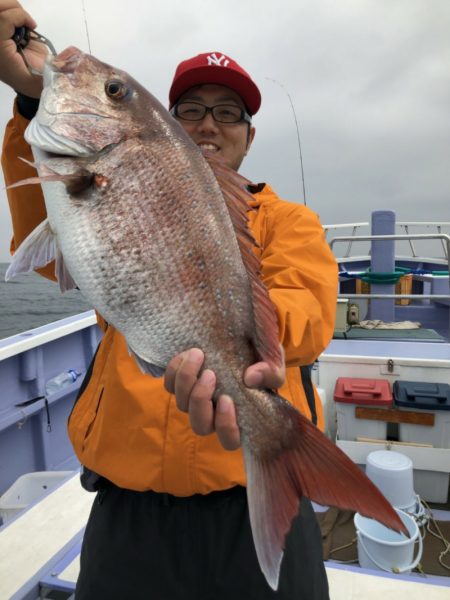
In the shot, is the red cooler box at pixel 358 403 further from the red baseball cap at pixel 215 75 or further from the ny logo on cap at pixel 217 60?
the ny logo on cap at pixel 217 60

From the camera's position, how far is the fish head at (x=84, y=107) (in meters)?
1.25

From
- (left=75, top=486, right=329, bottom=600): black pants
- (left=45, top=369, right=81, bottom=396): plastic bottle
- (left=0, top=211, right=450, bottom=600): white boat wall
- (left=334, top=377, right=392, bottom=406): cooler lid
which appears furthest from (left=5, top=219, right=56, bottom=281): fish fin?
(left=45, top=369, right=81, bottom=396): plastic bottle

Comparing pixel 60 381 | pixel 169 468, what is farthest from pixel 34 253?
pixel 60 381

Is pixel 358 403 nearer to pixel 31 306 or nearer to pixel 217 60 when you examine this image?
pixel 217 60

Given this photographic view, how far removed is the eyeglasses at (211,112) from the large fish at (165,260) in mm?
760

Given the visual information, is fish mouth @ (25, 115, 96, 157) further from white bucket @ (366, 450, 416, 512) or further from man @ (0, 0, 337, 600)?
white bucket @ (366, 450, 416, 512)

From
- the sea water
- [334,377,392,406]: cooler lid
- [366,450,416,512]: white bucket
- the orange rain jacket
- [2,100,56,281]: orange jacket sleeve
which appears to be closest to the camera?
the orange rain jacket

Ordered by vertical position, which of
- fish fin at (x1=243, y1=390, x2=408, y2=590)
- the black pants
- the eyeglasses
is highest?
the eyeglasses

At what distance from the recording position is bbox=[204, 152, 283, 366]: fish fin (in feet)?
4.19

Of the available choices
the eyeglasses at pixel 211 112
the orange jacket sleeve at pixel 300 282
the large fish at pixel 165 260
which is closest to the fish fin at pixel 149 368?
the large fish at pixel 165 260

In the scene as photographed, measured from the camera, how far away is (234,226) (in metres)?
1.35

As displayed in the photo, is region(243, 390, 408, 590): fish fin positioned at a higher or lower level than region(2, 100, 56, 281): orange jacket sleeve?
lower

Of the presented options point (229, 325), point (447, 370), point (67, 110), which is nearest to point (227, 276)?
point (229, 325)

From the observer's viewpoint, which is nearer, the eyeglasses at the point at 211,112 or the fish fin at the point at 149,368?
the fish fin at the point at 149,368
